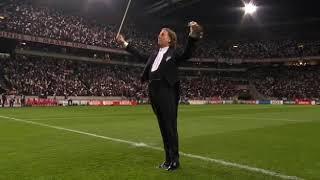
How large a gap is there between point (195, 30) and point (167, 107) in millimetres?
1470

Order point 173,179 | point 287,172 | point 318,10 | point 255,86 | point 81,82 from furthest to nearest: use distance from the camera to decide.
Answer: point 255,86 → point 318,10 → point 81,82 → point 287,172 → point 173,179

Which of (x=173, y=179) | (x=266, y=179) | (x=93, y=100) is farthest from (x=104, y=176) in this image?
(x=93, y=100)

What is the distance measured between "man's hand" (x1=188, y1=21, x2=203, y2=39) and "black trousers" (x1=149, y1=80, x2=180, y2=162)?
3.46ft

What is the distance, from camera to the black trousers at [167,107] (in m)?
7.38

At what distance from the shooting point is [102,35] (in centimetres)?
7462

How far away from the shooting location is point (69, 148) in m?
10.8

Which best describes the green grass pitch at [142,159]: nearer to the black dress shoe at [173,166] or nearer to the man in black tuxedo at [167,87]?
the black dress shoe at [173,166]

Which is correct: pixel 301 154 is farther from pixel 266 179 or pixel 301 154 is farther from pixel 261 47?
pixel 261 47

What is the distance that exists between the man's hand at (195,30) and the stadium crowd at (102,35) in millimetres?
54958

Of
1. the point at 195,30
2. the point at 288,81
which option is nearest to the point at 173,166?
the point at 195,30

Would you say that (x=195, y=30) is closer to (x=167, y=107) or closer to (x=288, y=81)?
(x=167, y=107)

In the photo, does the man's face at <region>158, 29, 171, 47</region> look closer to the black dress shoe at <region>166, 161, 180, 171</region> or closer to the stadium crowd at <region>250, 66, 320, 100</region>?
the black dress shoe at <region>166, 161, 180, 171</region>

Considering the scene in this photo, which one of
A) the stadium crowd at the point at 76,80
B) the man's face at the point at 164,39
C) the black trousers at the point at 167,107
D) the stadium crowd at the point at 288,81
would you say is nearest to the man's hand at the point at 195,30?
the man's face at the point at 164,39

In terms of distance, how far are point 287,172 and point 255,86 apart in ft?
293
